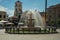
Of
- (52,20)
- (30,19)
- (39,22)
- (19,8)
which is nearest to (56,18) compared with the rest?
(52,20)

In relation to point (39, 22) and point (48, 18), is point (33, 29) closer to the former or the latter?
point (39, 22)

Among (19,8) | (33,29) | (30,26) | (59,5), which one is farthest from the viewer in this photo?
(19,8)

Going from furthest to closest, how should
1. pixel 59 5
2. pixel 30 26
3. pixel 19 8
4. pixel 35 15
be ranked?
pixel 19 8 → pixel 59 5 → pixel 35 15 → pixel 30 26

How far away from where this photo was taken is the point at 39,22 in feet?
139

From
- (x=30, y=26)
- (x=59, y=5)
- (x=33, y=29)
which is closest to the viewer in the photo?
(x=33, y=29)

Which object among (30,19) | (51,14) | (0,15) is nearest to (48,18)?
(51,14)

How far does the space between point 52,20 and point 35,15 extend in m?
46.9

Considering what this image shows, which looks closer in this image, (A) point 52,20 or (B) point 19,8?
(A) point 52,20

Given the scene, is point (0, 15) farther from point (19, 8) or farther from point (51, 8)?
point (51, 8)

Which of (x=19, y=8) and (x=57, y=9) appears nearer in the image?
(x=57, y=9)

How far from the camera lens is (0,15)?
286 ft

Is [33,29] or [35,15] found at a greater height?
[35,15]

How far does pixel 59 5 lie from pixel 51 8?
202 inches

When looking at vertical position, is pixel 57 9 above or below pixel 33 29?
above
